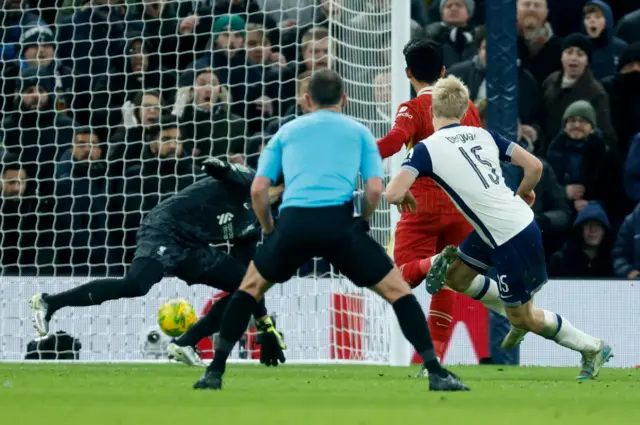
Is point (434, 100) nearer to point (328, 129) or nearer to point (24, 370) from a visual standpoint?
point (328, 129)

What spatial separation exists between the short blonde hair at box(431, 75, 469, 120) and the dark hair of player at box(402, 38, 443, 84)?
3.38ft

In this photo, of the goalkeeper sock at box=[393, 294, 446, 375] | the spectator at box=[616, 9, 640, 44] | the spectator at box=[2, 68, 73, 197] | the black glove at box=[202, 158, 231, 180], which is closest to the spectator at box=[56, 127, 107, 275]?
the spectator at box=[2, 68, 73, 197]

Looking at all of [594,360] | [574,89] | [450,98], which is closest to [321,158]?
[450,98]

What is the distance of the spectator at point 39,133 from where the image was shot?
44.8 ft

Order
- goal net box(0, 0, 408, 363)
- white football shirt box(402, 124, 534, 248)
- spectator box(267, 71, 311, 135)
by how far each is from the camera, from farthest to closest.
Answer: spectator box(267, 71, 311, 135) → goal net box(0, 0, 408, 363) → white football shirt box(402, 124, 534, 248)

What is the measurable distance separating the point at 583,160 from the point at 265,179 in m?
6.86

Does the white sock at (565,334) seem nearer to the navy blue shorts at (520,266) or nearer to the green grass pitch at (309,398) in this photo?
the green grass pitch at (309,398)

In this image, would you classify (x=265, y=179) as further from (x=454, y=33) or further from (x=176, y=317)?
(x=454, y=33)

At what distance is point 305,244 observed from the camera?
703 centimetres

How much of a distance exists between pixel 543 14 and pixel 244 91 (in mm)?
3201

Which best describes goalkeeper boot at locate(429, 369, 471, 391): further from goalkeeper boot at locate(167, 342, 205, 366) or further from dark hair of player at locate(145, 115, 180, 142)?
dark hair of player at locate(145, 115, 180, 142)

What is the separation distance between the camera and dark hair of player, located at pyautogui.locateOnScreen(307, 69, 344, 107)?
23.9 ft

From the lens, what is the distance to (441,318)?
924 centimetres

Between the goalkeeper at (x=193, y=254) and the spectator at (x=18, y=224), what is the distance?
260 cm
